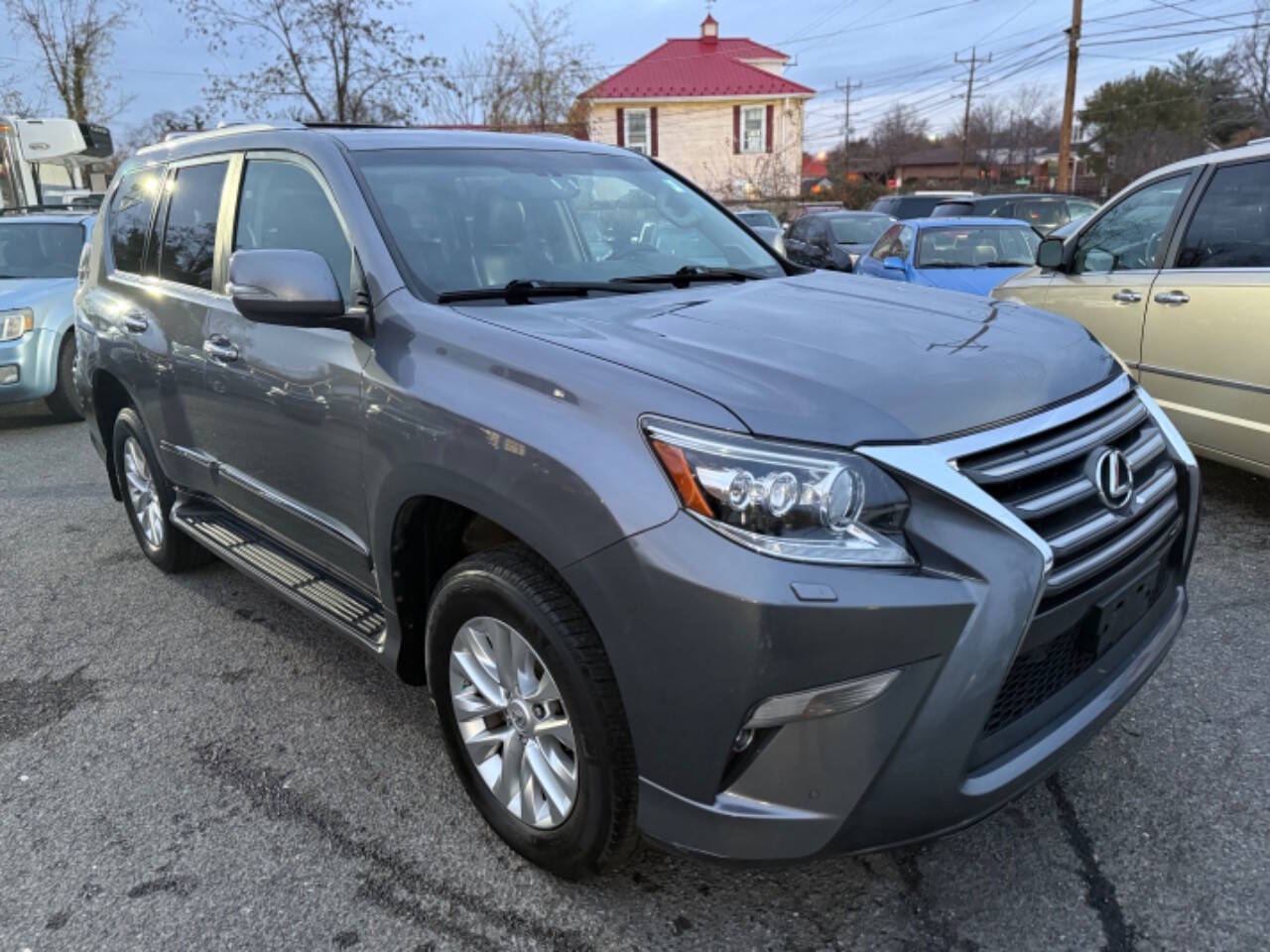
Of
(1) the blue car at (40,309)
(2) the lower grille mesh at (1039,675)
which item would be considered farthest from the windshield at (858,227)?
(2) the lower grille mesh at (1039,675)

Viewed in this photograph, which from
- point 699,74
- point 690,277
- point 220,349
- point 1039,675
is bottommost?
point 1039,675

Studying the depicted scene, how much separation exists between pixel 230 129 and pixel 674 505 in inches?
114

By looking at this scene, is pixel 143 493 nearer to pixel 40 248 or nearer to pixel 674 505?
pixel 674 505

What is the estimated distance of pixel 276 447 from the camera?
3188 mm

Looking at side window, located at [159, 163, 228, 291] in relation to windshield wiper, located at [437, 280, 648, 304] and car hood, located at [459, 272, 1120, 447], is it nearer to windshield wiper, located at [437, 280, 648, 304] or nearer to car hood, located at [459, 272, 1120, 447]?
windshield wiper, located at [437, 280, 648, 304]

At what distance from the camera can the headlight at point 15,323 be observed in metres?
8.00

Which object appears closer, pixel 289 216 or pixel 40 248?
pixel 289 216

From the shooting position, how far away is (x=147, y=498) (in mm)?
4629

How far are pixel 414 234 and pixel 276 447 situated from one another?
882mm

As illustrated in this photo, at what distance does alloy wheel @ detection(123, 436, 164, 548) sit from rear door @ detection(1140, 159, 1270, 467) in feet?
16.3

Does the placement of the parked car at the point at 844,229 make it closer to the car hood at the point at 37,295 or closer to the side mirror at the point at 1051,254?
the side mirror at the point at 1051,254

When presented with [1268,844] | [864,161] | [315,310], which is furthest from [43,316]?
[864,161]

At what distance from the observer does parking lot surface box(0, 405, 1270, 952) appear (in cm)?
225

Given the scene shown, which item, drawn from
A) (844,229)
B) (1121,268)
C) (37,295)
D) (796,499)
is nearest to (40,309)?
(37,295)
